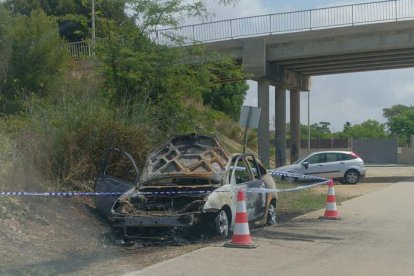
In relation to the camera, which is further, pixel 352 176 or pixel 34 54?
pixel 34 54

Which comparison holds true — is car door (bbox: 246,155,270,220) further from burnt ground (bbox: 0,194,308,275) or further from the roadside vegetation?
the roadside vegetation

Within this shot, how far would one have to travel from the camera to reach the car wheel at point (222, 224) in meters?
10.4

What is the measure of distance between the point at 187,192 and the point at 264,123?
91.3ft

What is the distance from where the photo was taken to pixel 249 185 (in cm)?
1200

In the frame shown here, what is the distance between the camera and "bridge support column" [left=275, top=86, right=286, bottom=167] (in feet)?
131

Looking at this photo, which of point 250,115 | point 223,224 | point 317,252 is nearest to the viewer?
point 317,252

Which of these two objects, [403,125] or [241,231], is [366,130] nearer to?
[403,125]

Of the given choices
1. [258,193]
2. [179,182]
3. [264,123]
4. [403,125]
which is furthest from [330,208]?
[403,125]

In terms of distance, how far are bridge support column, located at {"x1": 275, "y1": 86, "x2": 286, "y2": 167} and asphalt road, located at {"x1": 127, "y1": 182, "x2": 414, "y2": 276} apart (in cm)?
2570

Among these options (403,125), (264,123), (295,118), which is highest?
(403,125)

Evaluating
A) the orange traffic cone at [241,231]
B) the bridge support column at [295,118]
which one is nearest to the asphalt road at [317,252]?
the orange traffic cone at [241,231]

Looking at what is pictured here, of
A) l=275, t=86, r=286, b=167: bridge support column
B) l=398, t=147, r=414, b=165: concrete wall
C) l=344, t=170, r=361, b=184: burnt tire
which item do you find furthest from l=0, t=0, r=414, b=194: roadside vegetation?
l=398, t=147, r=414, b=165: concrete wall

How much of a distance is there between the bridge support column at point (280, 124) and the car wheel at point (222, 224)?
94.6 ft

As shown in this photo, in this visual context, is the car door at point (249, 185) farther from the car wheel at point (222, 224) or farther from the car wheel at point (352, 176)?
the car wheel at point (352, 176)
